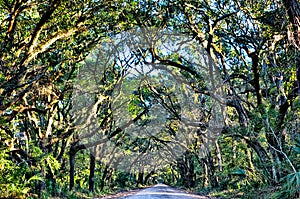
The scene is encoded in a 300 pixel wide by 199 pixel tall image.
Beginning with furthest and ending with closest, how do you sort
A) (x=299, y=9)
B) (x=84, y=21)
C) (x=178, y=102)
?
(x=178, y=102)
(x=84, y=21)
(x=299, y=9)

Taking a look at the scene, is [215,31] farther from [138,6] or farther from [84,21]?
[84,21]

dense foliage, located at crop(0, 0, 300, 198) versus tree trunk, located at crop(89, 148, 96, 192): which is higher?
dense foliage, located at crop(0, 0, 300, 198)

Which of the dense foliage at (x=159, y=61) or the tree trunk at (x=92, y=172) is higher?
the dense foliage at (x=159, y=61)

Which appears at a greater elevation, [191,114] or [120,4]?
[120,4]

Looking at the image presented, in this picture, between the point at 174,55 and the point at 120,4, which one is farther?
the point at 174,55

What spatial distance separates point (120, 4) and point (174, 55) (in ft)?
17.8

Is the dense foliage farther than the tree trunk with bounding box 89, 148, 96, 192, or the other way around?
the tree trunk with bounding box 89, 148, 96, 192

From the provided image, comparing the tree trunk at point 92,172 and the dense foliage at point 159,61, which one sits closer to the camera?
the dense foliage at point 159,61

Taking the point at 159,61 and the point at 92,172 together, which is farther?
the point at 92,172

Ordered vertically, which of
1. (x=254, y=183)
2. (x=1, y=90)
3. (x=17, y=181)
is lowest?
(x=254, y=183)

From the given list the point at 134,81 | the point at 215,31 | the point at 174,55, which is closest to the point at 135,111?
the point at 134,81

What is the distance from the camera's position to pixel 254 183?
45.5ft

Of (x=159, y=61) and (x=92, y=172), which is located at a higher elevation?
(x=159, y=61)

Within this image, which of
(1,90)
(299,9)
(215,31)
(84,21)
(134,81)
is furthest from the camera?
(134,81)
